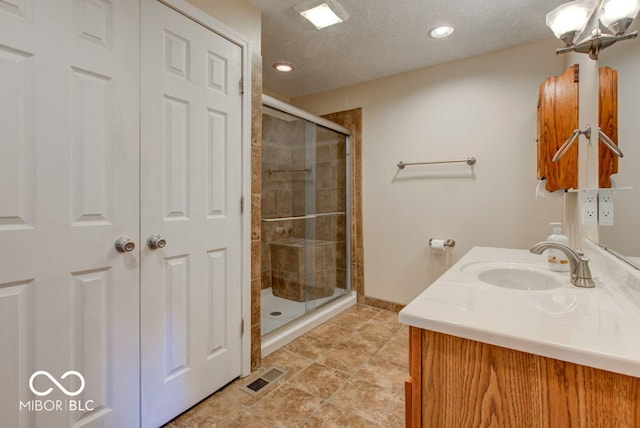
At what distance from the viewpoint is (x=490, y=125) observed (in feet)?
7.75

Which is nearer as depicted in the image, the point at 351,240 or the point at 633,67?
the point at 633,67

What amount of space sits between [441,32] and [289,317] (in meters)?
2.34

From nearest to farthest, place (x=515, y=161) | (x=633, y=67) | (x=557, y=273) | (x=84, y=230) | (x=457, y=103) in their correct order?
(x=633, y=67)
(x=84, y=230)
(x=557, y=273)
(x=515, y=161)
(x=457, y=103)

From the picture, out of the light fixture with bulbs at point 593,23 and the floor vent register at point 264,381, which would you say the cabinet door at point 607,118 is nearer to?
the light fixture with bulbs at point 593,23

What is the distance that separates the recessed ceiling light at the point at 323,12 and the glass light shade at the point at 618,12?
1189 millimetres

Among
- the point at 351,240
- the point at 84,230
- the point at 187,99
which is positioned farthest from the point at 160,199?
the point at 351,240

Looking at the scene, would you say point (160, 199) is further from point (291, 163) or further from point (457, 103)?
point (457, 103)

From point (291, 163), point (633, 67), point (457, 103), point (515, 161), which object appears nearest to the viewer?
point (633, 67)

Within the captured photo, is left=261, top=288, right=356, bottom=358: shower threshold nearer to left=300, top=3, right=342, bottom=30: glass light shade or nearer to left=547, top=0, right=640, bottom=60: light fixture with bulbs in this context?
left=300, top=3, right=342, bottom=30: glass light shade

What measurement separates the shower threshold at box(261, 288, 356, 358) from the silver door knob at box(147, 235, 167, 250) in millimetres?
1056

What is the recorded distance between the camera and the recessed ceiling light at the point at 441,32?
6.59ft

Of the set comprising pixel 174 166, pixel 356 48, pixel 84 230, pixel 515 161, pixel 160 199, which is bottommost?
pixel 84 230

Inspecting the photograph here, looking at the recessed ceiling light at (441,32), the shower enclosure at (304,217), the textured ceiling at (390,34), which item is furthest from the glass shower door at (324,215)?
the recessed ceiling light at (441,32)

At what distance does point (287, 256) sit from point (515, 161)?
203 cm
